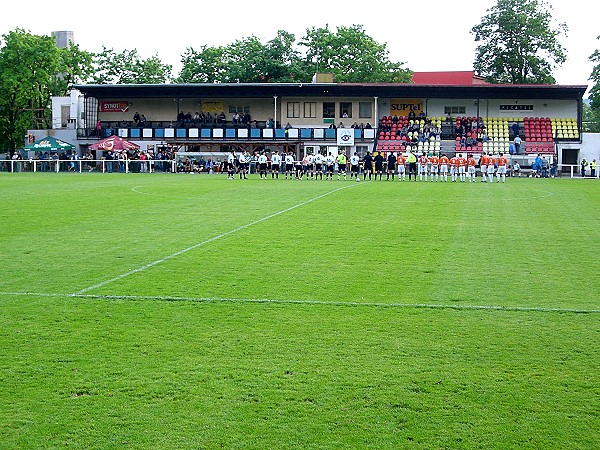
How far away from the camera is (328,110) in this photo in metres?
63.8

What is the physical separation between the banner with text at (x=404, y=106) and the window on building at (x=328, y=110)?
465cm

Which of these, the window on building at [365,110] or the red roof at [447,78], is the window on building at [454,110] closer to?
the window on building at [365,110]

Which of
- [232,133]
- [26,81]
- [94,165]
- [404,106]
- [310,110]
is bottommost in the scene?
[94,165]

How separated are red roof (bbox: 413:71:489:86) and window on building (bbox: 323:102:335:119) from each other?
22.1 meters

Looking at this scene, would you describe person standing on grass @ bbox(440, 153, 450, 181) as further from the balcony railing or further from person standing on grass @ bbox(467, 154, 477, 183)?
the balcony railing

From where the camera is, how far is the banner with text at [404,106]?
6278 cm

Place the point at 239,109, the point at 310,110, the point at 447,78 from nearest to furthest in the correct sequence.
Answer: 1. the point at 310,110
2. the point at 239,109
3. the point at 447,78

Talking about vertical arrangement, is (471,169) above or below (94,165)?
below

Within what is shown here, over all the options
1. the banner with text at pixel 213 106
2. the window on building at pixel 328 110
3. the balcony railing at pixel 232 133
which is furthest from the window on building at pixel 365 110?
the banner with text at pixel 213 106

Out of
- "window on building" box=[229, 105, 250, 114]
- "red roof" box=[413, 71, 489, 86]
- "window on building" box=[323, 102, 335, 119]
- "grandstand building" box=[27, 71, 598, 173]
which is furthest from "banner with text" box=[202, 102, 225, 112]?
"red roof" box=[413, 71, 489, 86]

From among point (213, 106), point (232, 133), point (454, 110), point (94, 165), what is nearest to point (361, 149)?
point (454, 110)

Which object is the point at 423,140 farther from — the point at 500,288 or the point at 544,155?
the point at 500,288

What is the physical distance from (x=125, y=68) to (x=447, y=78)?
3353 centimetres

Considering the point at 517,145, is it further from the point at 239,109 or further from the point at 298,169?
the point at 239,109
